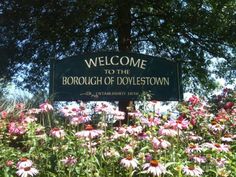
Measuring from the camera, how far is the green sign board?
916cm

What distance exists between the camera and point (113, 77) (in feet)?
30.8

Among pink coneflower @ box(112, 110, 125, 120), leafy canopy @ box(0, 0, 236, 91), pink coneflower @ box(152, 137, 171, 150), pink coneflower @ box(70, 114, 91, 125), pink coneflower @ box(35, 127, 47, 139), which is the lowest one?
pink coneflower @ box(152, 137, 171, 150)

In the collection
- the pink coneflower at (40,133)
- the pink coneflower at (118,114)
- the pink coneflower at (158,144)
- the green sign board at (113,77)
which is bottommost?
the pink coneflower at (158,144)

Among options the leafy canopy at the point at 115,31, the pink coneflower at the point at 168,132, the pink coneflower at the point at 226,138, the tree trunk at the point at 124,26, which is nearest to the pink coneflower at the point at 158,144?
the pink coneflower at the point at 168,132

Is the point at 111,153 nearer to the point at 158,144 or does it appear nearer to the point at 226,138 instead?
the point at 158,144

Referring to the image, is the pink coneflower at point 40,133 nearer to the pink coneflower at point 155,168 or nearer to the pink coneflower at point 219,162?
the pink coneflower at point 155,168

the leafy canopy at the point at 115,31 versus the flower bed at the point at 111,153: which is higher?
the leafy canopy at the point at 115,31

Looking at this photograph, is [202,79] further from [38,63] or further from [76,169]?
[76,169]

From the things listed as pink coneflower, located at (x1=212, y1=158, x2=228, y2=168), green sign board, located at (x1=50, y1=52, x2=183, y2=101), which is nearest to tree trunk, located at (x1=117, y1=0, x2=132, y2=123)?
green sign board, located at (x1=50, y1=52, x2=183, y2=101)

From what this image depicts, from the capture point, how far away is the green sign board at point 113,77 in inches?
360

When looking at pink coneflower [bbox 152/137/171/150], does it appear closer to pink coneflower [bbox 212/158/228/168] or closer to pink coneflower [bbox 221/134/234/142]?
pink coneflower [bbox 212/158/228/168]

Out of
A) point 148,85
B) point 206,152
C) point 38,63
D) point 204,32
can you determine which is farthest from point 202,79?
point 206,152

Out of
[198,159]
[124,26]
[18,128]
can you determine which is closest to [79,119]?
[18,128]

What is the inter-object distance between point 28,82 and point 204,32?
5.42 m
